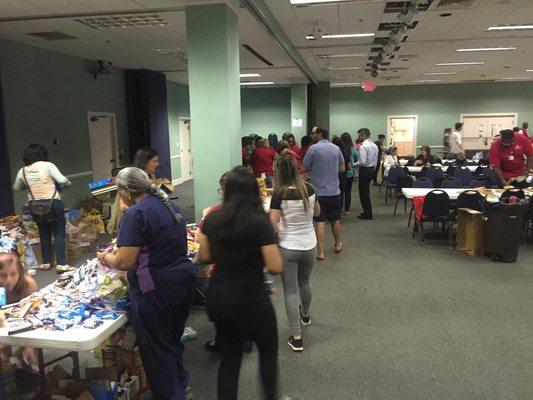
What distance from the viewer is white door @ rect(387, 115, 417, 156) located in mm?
17641

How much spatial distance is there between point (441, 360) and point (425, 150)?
815cm

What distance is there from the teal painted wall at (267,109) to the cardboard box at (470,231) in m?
12.2

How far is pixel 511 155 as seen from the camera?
6.64m

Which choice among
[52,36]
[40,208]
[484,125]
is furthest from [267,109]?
[40,208]

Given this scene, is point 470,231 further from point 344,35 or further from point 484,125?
point 484,125

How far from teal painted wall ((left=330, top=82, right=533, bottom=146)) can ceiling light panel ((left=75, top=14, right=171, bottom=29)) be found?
41.5 feet

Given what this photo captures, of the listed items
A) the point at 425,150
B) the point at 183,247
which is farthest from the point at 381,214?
the point at 183,247

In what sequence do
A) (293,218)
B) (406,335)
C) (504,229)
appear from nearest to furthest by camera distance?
1. (293,218)
2. (406,335)
3. (504,229)

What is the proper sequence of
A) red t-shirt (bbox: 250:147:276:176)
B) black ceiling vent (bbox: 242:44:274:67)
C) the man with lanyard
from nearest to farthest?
1. red t-shirt (bbox: 250:147:276:176)
2. the man with lanyard
3. black ceiling vent (bbox: 242:44:274:67)

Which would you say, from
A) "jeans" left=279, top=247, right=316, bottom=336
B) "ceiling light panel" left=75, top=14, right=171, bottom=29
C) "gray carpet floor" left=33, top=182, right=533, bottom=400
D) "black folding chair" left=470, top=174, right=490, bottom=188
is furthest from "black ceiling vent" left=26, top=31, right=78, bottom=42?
"black folding chair" left=470, top=174, right=490, bottom=188

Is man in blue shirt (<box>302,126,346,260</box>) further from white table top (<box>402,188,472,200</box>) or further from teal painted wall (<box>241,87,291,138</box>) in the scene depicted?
teal painted wall (<box>241,87,291,138</box>)

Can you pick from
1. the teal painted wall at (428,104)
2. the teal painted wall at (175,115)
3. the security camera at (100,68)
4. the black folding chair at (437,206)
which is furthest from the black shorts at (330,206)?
the teal painted wall at (428,104)

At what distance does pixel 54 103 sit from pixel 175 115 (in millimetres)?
6230

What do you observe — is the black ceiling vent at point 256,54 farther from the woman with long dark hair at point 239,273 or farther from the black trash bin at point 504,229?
the woman with long dark hair at point 239,273
